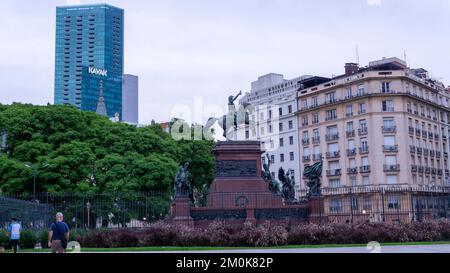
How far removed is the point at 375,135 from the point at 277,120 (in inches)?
670

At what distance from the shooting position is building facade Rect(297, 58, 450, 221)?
221 ft

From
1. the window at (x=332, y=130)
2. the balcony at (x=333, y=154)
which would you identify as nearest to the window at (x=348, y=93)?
the window at (x=332, y=130)

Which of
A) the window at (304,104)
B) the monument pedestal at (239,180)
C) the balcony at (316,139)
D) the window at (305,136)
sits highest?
the window at (304,104)

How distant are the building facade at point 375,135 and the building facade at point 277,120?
232cm

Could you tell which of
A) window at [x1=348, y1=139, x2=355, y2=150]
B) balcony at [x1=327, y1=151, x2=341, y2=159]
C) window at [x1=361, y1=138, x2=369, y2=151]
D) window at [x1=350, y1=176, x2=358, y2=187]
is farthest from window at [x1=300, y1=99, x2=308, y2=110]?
window at [x1=350, y1=176, x2=358, y2=187]

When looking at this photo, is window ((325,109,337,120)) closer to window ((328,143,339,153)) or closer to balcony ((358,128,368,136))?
window ((328,143,339,153))

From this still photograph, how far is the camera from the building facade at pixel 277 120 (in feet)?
259

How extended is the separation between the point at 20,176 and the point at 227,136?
59.9 feet

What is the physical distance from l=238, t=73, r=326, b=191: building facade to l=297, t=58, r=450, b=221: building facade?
2.32 meters

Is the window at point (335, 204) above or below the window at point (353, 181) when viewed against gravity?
below

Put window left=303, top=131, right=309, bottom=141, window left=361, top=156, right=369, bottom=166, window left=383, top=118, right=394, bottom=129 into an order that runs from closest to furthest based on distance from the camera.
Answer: window left=361, top=156, right=369, bottom=166 < window left=383, top=118, right=394, bottom=129 < window left=303, top=131, right=309, bottom=141

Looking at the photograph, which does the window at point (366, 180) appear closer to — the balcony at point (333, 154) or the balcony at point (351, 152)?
the balcony at point (351, 152)
